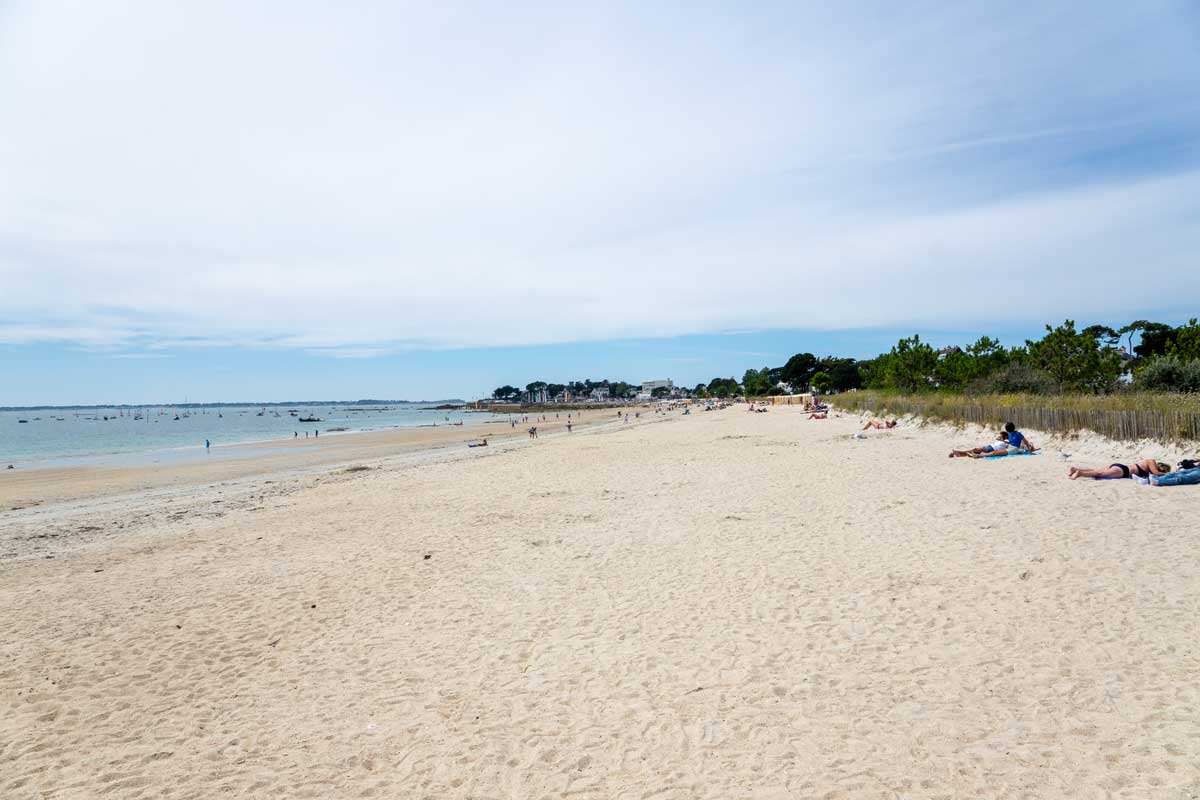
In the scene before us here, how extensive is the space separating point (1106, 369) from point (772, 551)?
26.7 meters

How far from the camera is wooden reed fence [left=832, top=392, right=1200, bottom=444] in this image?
14.1 metres

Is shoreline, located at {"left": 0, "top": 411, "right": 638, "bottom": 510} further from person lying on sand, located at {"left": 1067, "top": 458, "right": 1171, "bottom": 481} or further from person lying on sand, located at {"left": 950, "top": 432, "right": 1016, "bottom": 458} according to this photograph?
person lying on sand, located at {"left": 1067, "top": 458, "right": 1171, "bottom": 481}

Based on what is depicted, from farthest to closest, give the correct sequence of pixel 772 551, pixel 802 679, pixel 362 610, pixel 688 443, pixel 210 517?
pixel 688 443
pixel 210 517
pixel 772 551
pixel 362 610
pixel 802 679

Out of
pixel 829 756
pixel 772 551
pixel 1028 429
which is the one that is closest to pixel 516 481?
pixel 772 551

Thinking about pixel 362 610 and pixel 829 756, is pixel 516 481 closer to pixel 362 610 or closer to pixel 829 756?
pixel 362 610

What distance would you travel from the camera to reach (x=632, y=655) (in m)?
5.59

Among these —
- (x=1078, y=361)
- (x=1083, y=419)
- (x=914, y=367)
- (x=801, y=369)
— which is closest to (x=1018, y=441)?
(x=1083, y=419)

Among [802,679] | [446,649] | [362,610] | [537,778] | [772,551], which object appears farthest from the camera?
[772,551]

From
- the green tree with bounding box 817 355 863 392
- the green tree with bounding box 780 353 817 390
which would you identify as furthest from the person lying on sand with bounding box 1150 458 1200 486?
the green tree with bounding box 780 353 817 390

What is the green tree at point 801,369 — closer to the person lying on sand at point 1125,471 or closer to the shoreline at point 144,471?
the shoreline at point 144,471

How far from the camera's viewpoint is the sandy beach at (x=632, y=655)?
13.0 ft

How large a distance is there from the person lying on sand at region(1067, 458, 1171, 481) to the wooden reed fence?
102 inches

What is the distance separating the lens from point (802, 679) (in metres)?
4.98

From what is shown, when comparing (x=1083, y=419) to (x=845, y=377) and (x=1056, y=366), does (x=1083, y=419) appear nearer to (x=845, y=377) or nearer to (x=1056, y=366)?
(x=1056, y=366)
